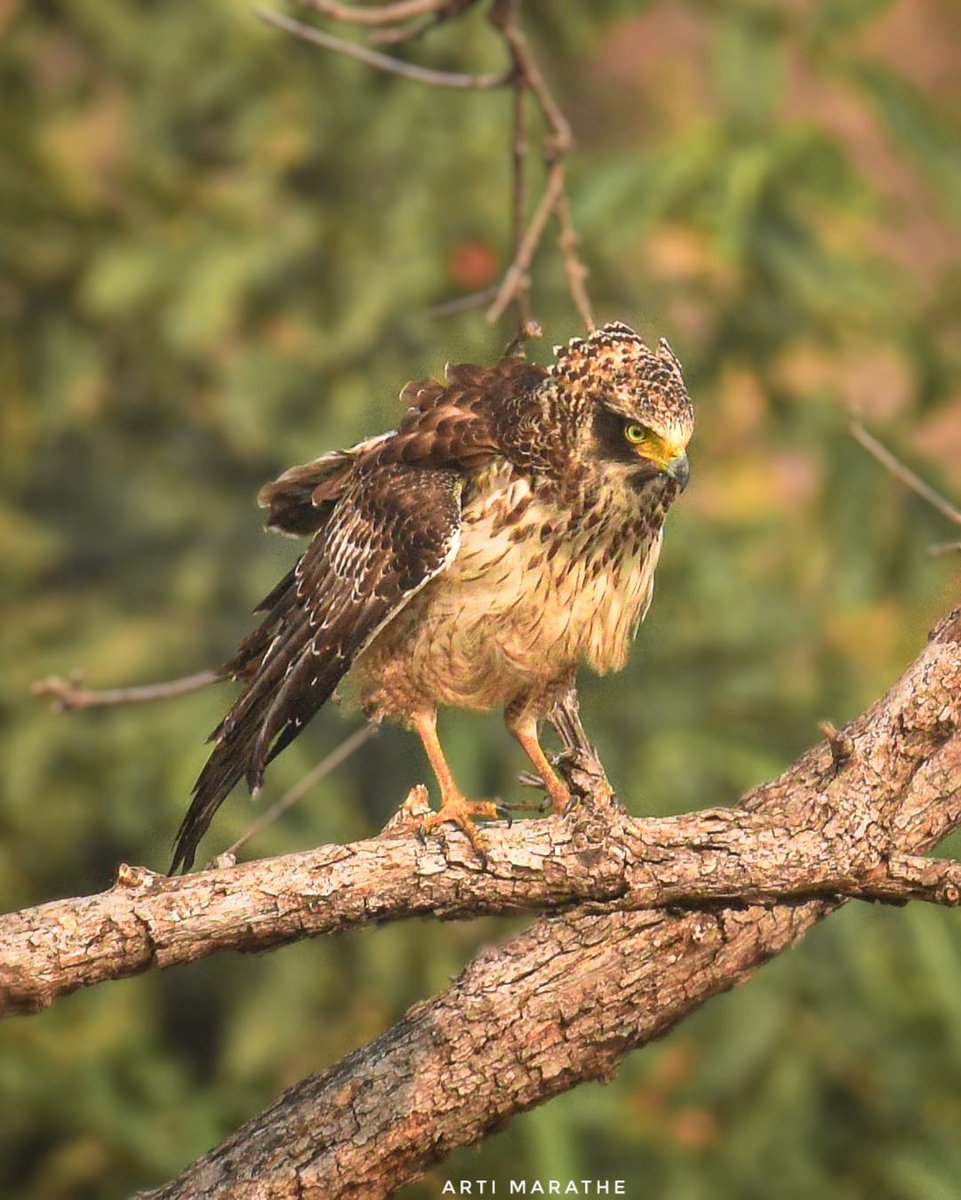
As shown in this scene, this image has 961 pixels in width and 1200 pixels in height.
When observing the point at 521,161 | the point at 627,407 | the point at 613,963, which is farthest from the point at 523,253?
the point at 613,963

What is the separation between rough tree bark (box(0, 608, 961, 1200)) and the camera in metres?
3.18

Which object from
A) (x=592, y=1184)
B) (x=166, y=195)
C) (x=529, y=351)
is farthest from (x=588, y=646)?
(x=166, y=195)

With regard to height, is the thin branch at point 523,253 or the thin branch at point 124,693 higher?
the thin branch at point 523,253

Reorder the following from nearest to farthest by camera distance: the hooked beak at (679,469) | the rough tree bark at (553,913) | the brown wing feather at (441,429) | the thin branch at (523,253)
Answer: the rough tree bark at (553,913) → the hooked beak at (679,469) → the brown wing feather at (441,429) → the thin branch at (523,253)

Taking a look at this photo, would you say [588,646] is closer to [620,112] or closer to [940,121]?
[940,121]

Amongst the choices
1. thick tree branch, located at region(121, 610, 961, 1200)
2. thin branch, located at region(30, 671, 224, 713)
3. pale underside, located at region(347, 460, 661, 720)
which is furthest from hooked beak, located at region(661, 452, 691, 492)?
thin branch, located at region(30, 671, 224, 713)

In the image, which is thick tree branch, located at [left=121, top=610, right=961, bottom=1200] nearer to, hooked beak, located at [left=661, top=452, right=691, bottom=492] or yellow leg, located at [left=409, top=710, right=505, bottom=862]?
yellow leg, located at [left=409, top=710, right=505, bottom=862]

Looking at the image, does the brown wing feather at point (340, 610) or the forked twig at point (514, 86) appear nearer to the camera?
the brown wing feather at point (340, 610)

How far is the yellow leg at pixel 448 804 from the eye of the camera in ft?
11.1

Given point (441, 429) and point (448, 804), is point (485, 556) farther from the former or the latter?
point (448, 804)

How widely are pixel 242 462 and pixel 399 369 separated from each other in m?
0.93

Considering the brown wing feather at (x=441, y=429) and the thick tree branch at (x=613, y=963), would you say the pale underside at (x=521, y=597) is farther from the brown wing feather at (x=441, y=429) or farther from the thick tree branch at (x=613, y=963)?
the thick tree branch at (x=613, y=963)

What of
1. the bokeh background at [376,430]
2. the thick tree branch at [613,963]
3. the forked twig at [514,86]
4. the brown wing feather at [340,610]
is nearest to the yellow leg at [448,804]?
the thick tree branch at [613,963]

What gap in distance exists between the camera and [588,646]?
13.0ft
